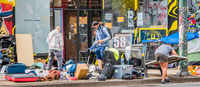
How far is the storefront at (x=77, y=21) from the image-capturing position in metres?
15.2

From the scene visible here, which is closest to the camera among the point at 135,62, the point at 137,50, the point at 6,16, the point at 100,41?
the point at 100,41

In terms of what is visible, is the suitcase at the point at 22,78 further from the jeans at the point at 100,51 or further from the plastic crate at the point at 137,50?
the plastic crate at the point at 137,50

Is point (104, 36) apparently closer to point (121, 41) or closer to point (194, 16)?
point (121, 41)

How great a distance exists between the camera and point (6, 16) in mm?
13117

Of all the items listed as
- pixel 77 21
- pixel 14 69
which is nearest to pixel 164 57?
pixel 14 69

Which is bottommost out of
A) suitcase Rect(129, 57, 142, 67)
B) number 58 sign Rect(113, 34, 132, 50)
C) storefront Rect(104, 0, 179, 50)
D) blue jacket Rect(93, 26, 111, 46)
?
suitcase Rect(129, 57, 142, 67)

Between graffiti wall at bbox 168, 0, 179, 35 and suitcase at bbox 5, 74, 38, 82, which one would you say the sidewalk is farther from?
graffiti wall at bbox 168, 0, 179, 35

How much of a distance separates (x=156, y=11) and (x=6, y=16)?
7061 mm

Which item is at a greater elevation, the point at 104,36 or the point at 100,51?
the point at 104,36

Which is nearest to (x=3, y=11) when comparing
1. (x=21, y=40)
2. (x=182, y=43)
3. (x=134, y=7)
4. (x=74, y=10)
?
(x=21, y=40)

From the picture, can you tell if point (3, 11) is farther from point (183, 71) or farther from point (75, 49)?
point (183, 71)

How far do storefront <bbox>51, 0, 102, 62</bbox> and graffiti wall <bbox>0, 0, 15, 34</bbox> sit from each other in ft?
7.68

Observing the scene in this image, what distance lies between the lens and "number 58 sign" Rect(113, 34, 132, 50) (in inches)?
575

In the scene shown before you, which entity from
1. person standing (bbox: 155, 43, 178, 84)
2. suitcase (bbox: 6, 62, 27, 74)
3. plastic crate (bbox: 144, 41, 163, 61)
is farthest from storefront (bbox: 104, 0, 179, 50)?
suitcase (bbox: 6, 62, 27, 74)
